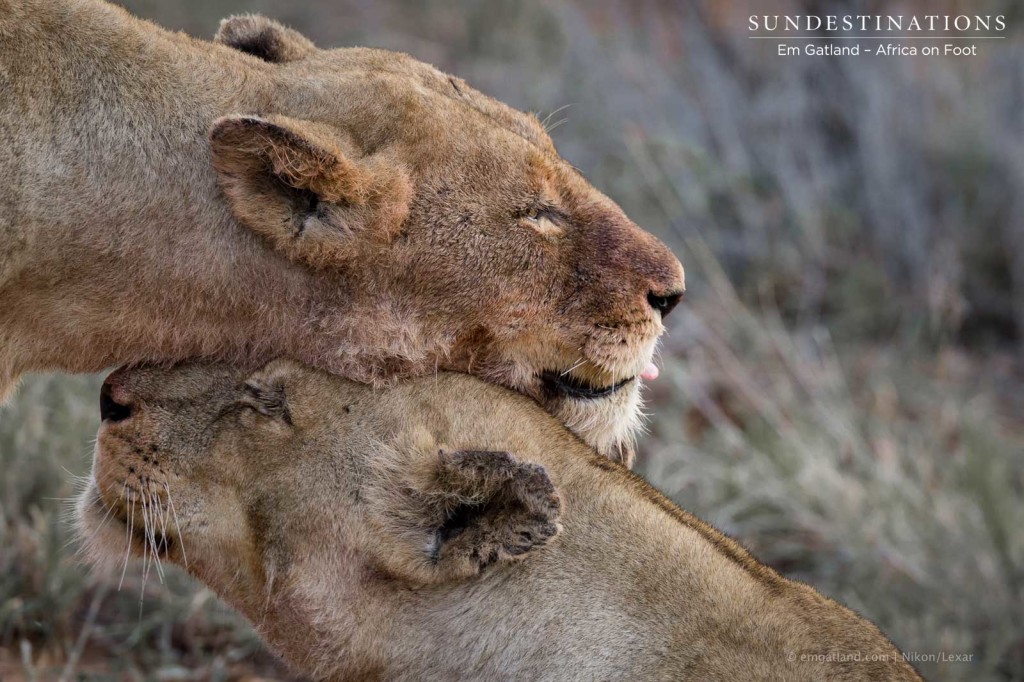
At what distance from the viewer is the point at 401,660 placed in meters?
2.74

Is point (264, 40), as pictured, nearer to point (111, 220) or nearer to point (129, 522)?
point (111, 220)

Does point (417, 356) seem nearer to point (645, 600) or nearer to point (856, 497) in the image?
point (645, 600)

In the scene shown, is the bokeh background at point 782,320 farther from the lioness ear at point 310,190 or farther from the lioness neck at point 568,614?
the lioness neck at point 568,614

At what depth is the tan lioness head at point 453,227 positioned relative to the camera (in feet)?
9.08

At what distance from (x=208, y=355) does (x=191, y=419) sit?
6.1 inches

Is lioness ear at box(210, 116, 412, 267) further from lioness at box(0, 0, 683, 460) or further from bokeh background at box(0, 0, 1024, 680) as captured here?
bokeh background at box(0, 0, 1024, 680)

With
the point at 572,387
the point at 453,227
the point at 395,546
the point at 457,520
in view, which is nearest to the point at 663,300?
the point at 572,387

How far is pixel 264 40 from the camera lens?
320cm

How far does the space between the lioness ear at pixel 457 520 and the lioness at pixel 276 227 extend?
1.02 ft

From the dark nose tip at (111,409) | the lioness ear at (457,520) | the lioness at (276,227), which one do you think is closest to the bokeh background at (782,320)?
the lioness at (276,227)

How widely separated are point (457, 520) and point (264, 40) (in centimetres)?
131

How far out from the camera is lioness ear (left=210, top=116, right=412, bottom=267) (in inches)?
106

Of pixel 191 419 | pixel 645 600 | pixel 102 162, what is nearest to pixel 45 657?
pixel 191 419

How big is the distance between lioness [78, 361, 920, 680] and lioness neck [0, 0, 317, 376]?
0.42ft
